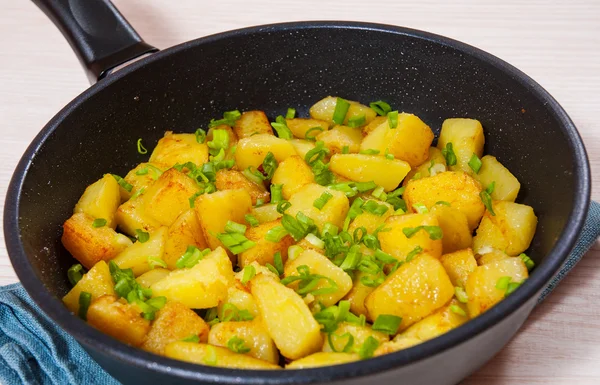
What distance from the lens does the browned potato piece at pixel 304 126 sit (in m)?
2.12

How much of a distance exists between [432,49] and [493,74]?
211mm

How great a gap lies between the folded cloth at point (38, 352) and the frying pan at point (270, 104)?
0.11m

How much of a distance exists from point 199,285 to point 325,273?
0.92 ft

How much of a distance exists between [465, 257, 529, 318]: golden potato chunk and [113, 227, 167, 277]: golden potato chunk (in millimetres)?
741

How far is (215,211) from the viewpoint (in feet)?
5.60

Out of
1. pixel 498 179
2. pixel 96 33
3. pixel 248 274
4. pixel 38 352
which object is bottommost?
pixel 38 352

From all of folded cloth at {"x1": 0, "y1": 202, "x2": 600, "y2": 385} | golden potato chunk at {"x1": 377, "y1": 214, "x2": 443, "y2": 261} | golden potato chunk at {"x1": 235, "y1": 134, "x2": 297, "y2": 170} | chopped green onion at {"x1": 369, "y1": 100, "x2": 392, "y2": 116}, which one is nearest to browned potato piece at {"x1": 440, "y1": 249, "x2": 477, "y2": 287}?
golden potato chunk at {"x1": 377, "y1": 214, "x2": 443, "y2": 261}

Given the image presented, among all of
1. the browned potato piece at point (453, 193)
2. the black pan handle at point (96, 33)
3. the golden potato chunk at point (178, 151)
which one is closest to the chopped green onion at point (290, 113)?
the golden potato chunk at point (178, 151)

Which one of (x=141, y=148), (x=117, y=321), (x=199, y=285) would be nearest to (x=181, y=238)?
(x=199, y=285)

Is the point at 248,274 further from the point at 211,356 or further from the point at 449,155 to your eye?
the point at 449,155

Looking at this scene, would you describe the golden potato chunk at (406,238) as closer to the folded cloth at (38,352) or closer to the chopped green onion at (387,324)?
the chopped green onion at (387,324)

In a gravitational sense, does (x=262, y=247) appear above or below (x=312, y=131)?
below

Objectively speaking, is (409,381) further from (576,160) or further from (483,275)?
(576,160)

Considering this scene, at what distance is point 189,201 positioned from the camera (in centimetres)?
181
